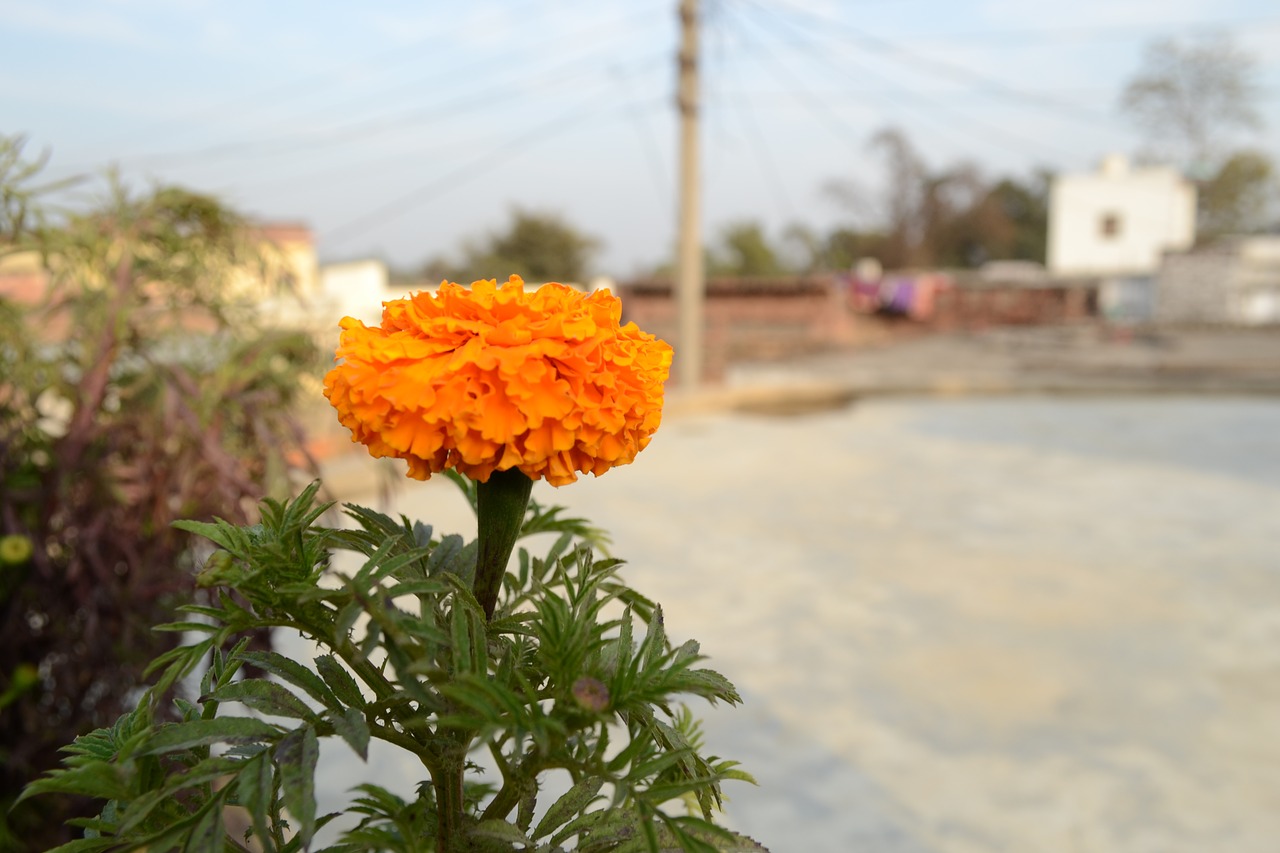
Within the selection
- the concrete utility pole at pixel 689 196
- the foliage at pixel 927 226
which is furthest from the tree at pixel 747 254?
the concrete utility pole at pixel 689 196

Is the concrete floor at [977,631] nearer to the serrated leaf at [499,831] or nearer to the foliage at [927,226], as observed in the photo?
the serrated leaf at [499,831]

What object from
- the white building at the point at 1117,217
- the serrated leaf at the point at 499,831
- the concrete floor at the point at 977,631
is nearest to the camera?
the serrated leaf at the point at 499,831

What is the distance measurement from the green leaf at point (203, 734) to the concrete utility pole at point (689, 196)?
9.46 m

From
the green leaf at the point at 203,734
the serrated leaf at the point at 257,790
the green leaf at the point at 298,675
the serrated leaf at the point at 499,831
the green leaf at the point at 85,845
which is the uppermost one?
the green leaf at the point at 298,675

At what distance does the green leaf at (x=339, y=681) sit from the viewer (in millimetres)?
625

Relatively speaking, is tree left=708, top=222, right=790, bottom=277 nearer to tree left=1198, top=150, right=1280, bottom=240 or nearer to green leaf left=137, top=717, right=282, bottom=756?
tree left=1198, top=150, right=1280, bottom=240

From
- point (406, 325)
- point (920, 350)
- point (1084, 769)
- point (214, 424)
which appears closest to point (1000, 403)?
point (920, 350)

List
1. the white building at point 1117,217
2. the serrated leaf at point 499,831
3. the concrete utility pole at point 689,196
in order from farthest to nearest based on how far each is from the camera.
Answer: the white building at point 1117,217
the concrete utility pole at point 689,196
the serrated leaf at point 499,831

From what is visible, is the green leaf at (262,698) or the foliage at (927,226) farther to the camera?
the foliage at (927,226)

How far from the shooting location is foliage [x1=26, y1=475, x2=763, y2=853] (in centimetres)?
55

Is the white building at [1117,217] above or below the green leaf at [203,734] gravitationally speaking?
above

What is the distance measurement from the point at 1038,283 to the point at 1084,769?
56.9 feet

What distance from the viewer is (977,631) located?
3.46 metres

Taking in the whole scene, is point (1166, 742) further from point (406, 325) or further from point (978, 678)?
point (406, 325)
